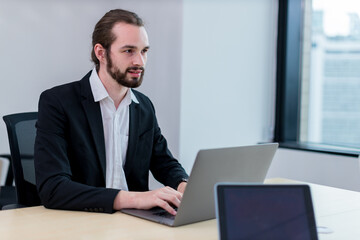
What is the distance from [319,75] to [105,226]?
274cm

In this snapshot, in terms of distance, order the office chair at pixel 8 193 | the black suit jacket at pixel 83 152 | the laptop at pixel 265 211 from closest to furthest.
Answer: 1. the laptop at pixel 265 211
2. the black suit jacket at pixel 83 152
3. the office chair at pixel 8 193

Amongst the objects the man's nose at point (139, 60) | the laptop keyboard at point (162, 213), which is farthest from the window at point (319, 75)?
the laptop keyboard at point (162, 213)

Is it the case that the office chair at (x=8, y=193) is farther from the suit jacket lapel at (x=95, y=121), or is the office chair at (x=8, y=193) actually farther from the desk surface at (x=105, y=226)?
the desk surface at (x=105, y=226)

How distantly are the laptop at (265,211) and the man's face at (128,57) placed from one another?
3.42 ft

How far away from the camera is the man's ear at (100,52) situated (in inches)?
87.9

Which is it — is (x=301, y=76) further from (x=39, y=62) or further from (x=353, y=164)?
(x=39, y=62)

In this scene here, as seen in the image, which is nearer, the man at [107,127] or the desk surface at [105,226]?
the desk surface at [105,226]

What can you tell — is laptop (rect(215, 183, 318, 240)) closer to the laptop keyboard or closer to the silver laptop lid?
the silver laptop lid

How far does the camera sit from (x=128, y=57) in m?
2.16

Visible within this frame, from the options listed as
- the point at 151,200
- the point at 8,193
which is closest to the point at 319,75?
the point at 8,193

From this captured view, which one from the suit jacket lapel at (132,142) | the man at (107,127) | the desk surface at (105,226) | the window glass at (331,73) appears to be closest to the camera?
the desk surface at (105,226)

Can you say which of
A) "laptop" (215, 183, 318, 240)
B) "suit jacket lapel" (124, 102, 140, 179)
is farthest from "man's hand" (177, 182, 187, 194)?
"laptop" (215, 183, 318, 240)

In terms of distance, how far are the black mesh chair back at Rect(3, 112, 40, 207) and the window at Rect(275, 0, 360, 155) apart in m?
2.09

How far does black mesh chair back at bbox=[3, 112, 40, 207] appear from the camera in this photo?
2.20m
